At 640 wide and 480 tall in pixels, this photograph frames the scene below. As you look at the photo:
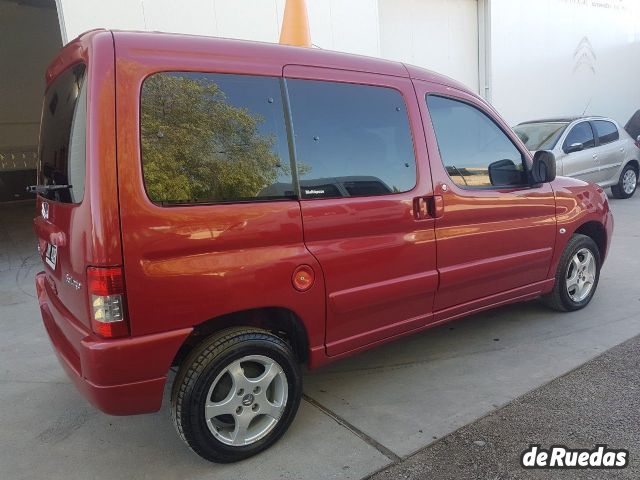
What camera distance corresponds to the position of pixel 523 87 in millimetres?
12992

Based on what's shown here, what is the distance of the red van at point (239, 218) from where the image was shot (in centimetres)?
219

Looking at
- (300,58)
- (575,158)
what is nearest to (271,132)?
(300,58)

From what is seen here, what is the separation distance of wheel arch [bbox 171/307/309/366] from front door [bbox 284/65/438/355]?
16 cm

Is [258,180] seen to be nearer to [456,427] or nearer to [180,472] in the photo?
[180,472]

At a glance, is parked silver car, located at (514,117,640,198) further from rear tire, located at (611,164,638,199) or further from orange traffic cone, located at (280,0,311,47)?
orange traffic cone, located at (280,0,311,47)

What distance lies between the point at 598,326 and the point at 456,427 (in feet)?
6.47

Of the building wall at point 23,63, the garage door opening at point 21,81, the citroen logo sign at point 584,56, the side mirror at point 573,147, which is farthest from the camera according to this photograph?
the citroen logo sign at point 584,56

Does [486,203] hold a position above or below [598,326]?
above

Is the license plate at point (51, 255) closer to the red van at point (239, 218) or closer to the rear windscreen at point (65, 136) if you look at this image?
the red van at point (239, 218)

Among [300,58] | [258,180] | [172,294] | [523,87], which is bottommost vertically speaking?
[172,294]

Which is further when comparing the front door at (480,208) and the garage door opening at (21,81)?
A: the garage door opening at (21,81)

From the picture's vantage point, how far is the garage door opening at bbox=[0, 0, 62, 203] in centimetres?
1425

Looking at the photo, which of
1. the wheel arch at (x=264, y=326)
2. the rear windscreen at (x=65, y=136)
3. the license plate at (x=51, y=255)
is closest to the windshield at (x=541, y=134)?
the wheel arch at (x=264, y=326)

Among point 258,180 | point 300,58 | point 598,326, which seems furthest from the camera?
point 598,326
